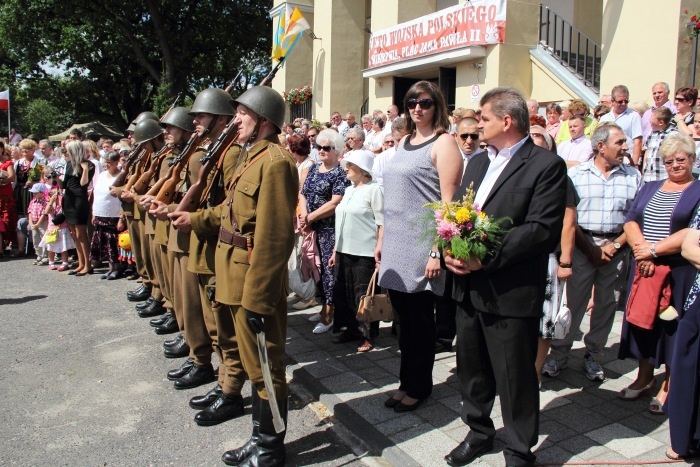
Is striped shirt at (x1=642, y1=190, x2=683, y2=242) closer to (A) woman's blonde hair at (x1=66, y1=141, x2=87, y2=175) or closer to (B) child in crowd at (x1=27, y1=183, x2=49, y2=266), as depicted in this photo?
(A) woman's blonde hair at (x1=66, y1=141, x2=87, y2=175)

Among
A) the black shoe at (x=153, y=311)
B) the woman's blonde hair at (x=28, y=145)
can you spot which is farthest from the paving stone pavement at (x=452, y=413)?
the woman's blonde hair at (x=28, y=145)

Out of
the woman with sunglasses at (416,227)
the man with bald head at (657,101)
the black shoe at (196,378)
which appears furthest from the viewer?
the man with bald head at (657,101)

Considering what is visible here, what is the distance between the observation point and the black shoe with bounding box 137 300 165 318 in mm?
6895

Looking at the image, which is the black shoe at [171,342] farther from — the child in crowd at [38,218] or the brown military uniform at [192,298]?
the child in crowd at [38,218]

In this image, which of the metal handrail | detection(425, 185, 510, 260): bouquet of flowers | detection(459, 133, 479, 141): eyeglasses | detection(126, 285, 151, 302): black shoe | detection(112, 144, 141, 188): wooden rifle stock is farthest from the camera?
the metal handrail

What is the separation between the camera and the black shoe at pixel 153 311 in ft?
22.6

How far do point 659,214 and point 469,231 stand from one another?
72.6 inches

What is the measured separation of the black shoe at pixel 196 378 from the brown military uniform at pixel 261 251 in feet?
4.78

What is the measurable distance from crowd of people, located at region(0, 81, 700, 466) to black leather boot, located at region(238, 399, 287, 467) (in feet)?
0.04

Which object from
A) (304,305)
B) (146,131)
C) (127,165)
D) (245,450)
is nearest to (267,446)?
(245,450)

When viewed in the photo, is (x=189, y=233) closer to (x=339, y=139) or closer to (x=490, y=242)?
(x=339, y=139)

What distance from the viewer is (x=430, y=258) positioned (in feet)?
12.6

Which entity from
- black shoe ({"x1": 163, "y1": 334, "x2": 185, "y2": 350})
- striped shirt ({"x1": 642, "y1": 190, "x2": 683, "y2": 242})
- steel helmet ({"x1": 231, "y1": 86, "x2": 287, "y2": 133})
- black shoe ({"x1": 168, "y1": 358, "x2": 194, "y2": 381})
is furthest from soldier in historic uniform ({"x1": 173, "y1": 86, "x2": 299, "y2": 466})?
striped shirt ({"x1": 642, "y1": 190, "x2": 683, "y2": 242})

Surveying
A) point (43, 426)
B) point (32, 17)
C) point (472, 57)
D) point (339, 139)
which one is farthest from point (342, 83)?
point (32, 17)
